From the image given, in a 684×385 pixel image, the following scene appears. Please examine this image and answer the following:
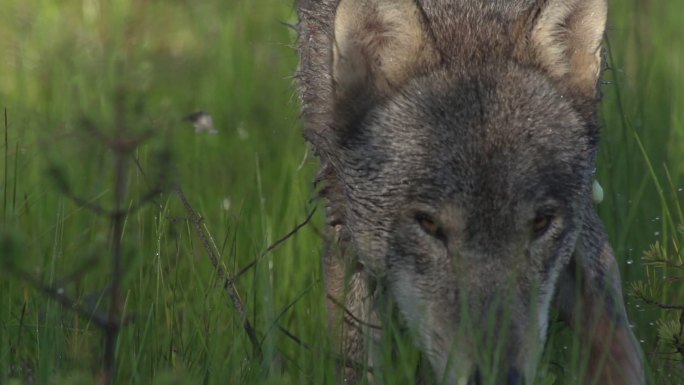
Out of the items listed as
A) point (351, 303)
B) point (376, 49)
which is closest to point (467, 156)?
point (376, 49)

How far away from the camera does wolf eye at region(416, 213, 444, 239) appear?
4387 mm

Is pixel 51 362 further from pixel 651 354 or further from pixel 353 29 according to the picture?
pixel 651 354

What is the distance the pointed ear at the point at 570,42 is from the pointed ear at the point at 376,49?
17.4 inches

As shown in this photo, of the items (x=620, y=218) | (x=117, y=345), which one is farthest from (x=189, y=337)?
(x=620, y=218)

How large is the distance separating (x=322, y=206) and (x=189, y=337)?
54.8 inches

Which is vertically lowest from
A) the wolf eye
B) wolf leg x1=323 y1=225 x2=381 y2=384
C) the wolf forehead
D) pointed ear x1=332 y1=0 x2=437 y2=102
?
wolf leg x1=323 y1=225 x2=381 y2=384

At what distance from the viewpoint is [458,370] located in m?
3.99

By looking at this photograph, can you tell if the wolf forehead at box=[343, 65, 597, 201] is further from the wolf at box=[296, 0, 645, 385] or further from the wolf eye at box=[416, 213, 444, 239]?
the wolf eye at box=[416, 213, 444, 239]

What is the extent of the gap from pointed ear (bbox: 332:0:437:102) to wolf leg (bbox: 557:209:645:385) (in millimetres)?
983

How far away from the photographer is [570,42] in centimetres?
481

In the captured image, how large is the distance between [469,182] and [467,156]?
0.11 metres

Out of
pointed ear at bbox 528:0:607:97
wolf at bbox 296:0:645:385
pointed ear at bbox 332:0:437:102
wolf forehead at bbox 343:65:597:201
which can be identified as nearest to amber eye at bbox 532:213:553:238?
wolf at bbox 296:0:645:385

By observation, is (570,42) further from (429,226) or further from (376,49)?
(429,226)

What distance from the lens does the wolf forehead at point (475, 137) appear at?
4.37 meters
